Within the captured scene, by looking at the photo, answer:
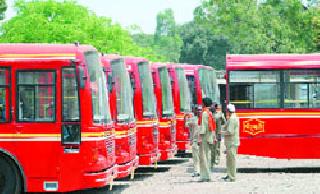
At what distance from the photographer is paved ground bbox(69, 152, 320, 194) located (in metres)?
23.4

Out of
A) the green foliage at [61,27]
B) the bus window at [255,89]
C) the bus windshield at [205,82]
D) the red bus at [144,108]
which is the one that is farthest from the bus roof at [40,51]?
the green foliage at [61,27]

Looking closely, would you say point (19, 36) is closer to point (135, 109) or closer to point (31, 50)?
point (135, 109)

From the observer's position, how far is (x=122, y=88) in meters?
23.6

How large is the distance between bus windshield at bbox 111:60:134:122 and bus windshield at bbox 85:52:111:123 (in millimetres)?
2660

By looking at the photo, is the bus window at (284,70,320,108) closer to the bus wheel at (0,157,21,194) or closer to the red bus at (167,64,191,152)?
the red bus at (167,64,191,152)

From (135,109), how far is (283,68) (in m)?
4.73

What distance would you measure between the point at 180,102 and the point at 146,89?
671 centimetres

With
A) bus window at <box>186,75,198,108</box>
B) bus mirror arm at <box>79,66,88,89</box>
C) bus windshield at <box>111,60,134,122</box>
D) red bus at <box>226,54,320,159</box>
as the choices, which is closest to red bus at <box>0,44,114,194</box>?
bus mirror arm at <box>79,66,88,89</box>

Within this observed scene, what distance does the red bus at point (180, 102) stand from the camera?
107ft

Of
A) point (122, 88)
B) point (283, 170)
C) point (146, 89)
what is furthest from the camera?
point (283, 170)

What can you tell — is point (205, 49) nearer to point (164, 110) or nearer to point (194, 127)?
point (164, 110)

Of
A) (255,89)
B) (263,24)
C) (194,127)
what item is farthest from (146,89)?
(263,24)

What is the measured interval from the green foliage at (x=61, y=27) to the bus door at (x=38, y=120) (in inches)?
2360

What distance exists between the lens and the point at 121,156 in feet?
74.5
